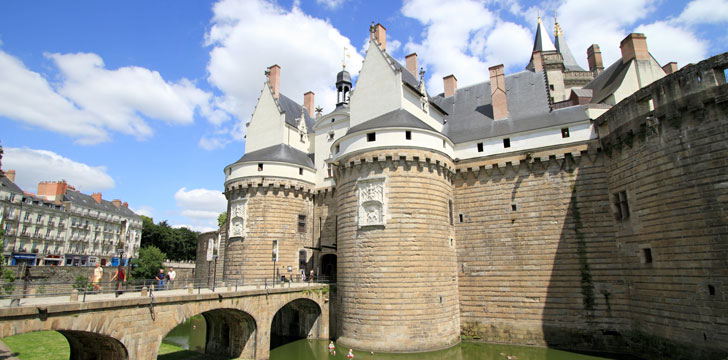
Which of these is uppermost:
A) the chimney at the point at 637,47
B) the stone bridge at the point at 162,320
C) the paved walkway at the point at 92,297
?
the chimney at the point at 637,47

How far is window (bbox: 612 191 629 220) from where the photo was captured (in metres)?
17.3

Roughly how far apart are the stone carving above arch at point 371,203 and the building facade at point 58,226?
30833mm

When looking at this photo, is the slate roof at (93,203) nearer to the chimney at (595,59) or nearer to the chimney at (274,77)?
the chimney at (274,77)

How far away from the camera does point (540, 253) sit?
19.0 metres

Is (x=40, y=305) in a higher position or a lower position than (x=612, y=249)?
lower

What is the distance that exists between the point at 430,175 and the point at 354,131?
459 cm

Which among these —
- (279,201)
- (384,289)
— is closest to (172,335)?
(279,201)

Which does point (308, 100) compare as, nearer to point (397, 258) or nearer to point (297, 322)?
point (297, 322)

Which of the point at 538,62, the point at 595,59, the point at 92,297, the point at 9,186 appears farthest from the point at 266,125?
the point at 9,186

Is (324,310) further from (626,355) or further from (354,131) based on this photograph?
(626,355)

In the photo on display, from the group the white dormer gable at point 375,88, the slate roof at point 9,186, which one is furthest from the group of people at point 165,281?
the slate roof at point 9,186

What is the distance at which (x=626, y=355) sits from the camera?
16.6m

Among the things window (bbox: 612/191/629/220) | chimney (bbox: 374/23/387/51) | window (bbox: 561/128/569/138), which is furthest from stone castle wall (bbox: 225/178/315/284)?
window (bbox: 612/191/629/220)

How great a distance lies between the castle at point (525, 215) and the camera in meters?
14.2
